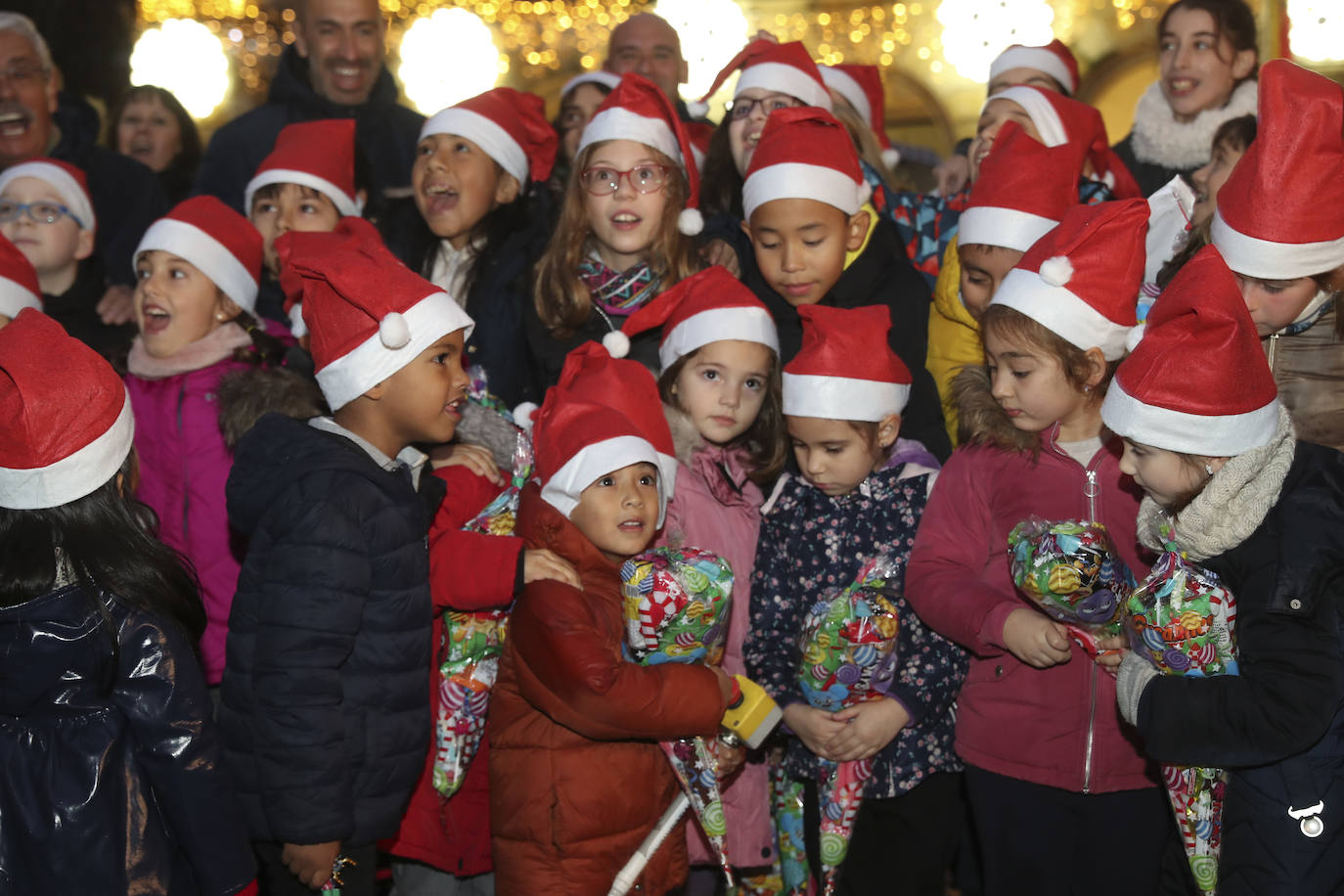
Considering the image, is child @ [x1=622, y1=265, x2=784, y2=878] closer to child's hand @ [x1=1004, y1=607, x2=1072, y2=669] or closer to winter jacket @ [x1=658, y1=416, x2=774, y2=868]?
winter jacket @ [x1=658, y1=416, x2=774, y2=868]

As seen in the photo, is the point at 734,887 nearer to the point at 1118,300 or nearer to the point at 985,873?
the point at 985,873

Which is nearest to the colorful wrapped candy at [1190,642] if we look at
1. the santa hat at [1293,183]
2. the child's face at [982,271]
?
the santa hat at [1293,183]

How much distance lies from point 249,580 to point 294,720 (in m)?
0.35

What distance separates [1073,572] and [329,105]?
3.79 m

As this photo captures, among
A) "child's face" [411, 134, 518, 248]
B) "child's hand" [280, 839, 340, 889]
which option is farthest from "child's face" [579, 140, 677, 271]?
"child's hand" [280, 839, 340, 889]

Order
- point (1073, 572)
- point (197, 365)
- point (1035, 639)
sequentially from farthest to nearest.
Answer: point (197, 365) → point (1035, 639) → point (1073, 572)

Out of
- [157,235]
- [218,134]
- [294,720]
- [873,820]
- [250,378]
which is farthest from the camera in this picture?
[218,134]

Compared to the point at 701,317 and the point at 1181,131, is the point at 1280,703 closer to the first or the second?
the point at 701,317

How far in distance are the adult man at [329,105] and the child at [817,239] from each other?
6.32ft

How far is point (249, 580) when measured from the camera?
2.80 meters

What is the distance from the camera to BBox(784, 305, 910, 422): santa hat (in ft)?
10.9

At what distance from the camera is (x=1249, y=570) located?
247 cm

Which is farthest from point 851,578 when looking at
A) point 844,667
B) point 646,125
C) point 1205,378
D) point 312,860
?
point 646,125

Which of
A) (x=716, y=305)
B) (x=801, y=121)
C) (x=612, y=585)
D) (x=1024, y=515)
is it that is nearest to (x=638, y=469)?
(x=612, y=585)
